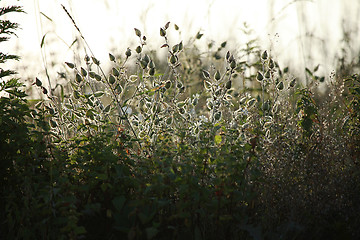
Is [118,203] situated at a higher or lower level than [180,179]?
lower

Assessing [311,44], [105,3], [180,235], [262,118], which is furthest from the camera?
[311,44]

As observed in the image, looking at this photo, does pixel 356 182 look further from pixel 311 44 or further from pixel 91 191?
pixel 311 44

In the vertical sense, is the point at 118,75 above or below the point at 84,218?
above

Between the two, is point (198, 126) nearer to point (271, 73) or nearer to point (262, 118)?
point (262, 118)

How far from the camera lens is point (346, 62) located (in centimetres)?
399

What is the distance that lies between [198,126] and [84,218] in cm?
86

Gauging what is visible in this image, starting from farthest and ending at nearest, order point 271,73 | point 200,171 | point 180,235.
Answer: point 271,73, point 200,171, point 180,235

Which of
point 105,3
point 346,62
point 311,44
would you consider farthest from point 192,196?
point 346,62

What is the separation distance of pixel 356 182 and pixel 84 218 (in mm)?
1418

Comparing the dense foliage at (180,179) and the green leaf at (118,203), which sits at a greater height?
the dense foliage at (180,179)

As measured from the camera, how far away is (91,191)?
76.3 inches

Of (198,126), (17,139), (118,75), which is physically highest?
(118,75)

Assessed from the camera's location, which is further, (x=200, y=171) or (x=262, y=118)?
(x=262, y=118)

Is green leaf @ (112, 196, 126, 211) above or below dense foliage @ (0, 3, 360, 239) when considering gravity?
below
